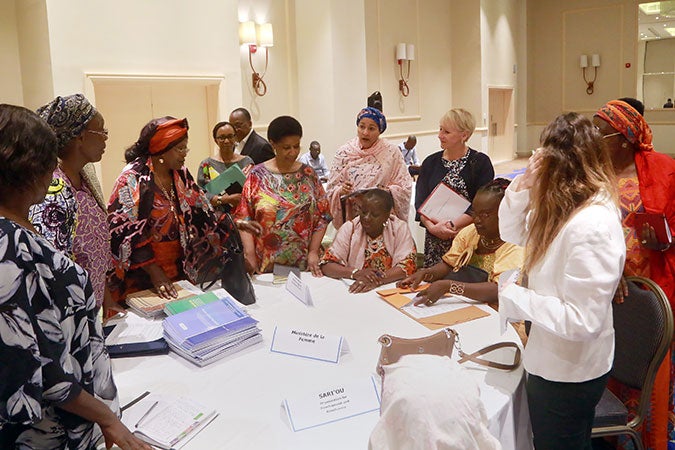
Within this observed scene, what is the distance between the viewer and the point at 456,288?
2338 mm

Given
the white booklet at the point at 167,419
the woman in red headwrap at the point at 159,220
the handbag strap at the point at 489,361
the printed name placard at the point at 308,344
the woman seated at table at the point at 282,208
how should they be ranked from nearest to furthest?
1. the white booklet at the point at 167,419
2. the handbag strap at the point at 489,361
3. the printed name placard at the point at 308,344
4. the woman in red headwrap at the point at 159,220
5. the woman seated at table at the point at 282,208

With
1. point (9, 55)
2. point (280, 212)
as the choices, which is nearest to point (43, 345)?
point (280, 212)

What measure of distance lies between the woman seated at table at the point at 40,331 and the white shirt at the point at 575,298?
3.48 feet

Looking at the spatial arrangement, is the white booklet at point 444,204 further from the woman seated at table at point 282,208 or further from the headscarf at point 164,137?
the headscarf at point 164,137

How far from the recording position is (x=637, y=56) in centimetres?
1198

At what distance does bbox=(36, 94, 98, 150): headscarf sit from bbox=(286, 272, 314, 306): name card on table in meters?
1.01

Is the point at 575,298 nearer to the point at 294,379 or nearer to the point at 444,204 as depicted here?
the point at 294,379

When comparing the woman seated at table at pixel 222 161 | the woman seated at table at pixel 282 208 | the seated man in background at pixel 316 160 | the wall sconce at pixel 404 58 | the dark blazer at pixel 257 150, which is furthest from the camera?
the wall sconce at pixel 404 58

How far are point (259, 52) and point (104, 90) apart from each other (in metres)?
2.02

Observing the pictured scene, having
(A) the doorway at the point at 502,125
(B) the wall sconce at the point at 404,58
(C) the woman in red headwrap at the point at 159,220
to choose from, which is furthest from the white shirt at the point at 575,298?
(A) the doorway at the point at 502,125

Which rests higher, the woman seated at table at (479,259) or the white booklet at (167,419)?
the woman seated at table at (479,259)

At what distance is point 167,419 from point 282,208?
4.92ft

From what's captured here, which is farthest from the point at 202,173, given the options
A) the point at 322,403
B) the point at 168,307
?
the point at 322,403

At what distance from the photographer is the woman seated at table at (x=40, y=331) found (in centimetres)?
106
